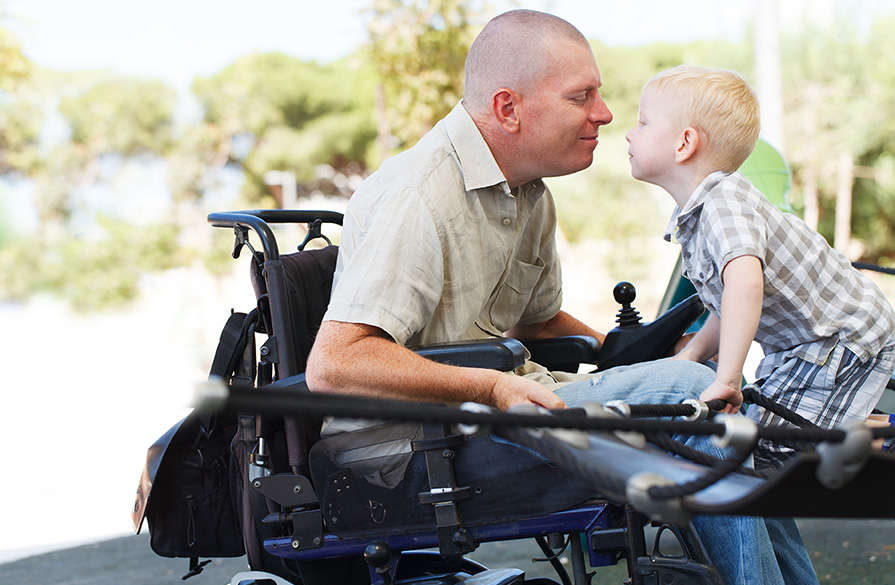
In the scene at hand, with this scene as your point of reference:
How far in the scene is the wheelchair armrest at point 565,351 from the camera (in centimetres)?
259

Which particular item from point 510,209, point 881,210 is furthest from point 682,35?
point 510,209

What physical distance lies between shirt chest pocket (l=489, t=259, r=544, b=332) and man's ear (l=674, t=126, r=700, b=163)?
0.53 m

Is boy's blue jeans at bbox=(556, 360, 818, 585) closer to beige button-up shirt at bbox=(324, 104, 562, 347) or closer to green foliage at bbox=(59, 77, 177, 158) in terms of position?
beige button-up shirt at bbox=(324, 104, 562, 347)

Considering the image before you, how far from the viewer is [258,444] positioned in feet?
6.70

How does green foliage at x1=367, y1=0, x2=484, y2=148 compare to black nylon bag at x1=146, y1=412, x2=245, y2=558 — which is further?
green foliage at x1=367, y1=0, x2=484, y2=148

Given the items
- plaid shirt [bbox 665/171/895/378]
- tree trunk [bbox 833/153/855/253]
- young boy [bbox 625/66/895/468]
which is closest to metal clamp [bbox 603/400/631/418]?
young boy [bbox 625/66/895/468]

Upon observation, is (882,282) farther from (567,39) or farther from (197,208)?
(567,39)

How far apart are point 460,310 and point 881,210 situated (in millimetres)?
11882

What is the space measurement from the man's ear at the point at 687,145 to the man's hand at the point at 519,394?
0.70 meters

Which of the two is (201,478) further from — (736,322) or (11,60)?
(11,60)

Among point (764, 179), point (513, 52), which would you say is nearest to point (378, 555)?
point (513, 52)

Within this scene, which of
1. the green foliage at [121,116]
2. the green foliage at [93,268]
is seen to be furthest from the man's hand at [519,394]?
the green foliage at [121,116]

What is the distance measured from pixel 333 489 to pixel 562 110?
105 centimetres

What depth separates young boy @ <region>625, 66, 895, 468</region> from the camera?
1982 mm
